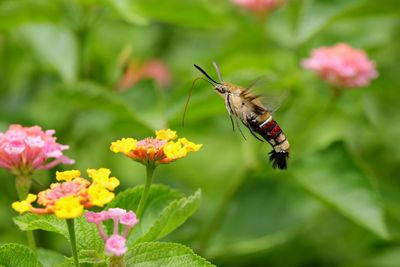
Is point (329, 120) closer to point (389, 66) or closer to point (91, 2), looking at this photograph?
point (389, 66)

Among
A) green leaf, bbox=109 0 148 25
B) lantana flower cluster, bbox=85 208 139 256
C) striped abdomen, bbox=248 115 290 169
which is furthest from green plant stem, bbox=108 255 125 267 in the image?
green leaf, bbox=109 0 148 25

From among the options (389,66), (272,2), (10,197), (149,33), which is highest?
(149,33)

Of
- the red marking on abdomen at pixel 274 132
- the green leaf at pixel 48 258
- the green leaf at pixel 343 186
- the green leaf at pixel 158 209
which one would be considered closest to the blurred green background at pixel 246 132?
the green leaf at pixel 343 186

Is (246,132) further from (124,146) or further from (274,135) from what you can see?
(124,146)

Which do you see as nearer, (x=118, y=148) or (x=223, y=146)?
(x=118, y=148)

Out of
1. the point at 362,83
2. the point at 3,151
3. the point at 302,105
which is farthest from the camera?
the point at 302,105

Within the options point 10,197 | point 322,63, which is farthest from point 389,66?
point 10,197
